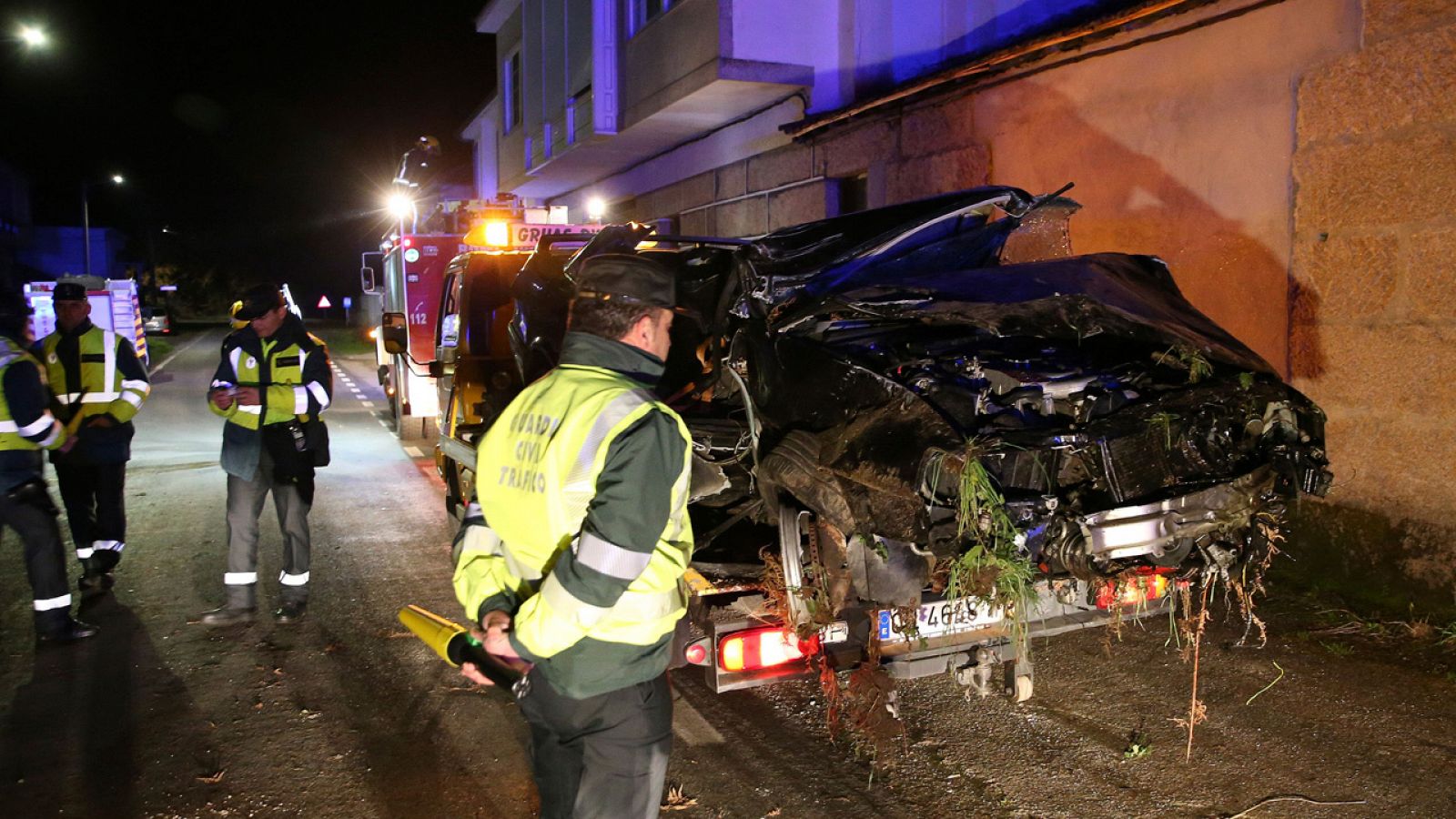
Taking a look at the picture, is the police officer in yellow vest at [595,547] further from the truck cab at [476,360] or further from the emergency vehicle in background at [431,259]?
the emergency vehicle in background at [431,259]

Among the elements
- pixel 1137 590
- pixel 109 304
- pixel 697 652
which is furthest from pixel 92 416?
pixel 109 304

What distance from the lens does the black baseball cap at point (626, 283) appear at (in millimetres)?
2373

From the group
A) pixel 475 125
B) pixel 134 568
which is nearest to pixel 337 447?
pixel 134 568

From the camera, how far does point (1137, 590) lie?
3.81 meters

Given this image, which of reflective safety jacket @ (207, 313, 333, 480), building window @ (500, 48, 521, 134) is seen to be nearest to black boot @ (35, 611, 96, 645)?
reflective safety jacket @ (207, 313, 333, 480)

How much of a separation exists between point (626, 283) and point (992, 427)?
1.56 metres

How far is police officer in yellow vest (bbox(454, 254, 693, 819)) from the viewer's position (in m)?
2.19

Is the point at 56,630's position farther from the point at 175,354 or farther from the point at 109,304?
the point at 175,354

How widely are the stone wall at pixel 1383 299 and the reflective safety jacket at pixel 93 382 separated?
7209 millimetres

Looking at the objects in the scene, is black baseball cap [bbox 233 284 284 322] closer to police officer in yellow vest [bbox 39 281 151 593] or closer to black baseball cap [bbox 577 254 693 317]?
police officer in yellow vest [bbox 39 281 151 593]

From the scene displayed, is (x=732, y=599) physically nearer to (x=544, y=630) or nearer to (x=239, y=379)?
(x=544, y=630)

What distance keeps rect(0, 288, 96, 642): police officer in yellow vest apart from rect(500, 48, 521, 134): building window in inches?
727

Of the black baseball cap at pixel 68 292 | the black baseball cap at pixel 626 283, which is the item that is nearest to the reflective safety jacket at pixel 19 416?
the black baseball cap at pixel 68 292

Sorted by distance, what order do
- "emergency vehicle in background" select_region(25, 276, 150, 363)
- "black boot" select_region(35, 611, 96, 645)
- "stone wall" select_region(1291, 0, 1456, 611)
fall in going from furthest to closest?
"emergency vehicle in background" select_region(25, 276, 150, 363) < "stone wall" select_region(1291, 0, 1456, 611) < "black boot" select_region(35, 611, 96, 645)
